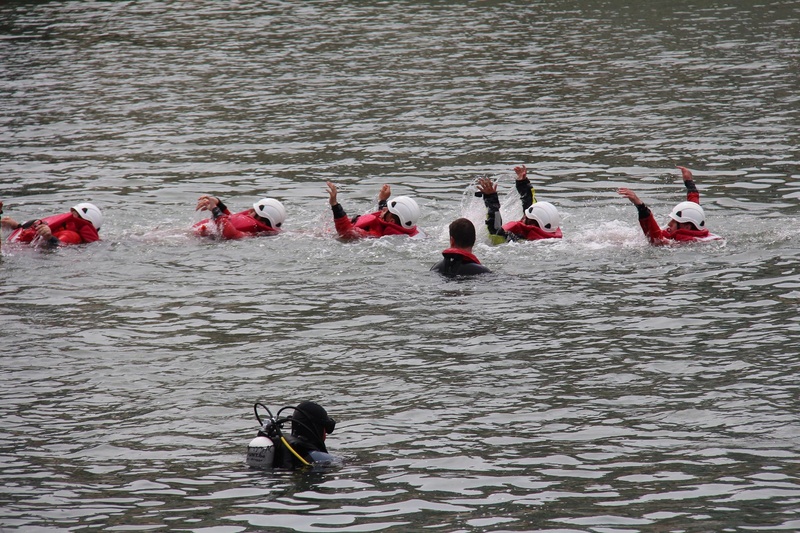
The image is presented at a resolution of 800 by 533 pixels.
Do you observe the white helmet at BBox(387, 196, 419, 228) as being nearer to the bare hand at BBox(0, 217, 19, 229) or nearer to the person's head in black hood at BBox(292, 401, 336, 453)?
the bare hand at BBox(0, 217, 19, 229)

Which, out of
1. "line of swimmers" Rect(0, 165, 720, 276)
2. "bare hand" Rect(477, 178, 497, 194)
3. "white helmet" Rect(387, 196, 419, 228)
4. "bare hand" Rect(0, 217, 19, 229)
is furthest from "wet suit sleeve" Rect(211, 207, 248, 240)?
"bare hand" Rect(477, 178, 497, 194)

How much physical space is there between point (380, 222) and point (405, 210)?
18.3 inches

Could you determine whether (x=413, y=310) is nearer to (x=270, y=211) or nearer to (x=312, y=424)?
(x=312, y=424)

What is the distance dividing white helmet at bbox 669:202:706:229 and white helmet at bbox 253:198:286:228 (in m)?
6.39

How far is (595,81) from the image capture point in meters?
28.9

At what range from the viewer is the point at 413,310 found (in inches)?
543

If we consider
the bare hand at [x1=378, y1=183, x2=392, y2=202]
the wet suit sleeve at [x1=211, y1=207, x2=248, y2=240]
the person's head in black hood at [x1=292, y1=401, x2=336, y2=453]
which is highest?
the bare hand at [x1=378, y1=183, x2=392, y2=202]

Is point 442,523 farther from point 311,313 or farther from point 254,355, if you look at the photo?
point 311,313

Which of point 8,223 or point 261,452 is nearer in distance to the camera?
point 261,452

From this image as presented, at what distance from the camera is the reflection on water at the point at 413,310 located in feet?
29.6

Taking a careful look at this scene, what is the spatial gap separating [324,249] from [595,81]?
1458 cm

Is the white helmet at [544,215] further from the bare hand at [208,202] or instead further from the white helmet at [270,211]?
the bare hand at [208,202]

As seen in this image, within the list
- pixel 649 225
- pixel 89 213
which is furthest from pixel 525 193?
pixel 89 213

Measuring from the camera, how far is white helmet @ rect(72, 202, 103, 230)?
56.3 ft
